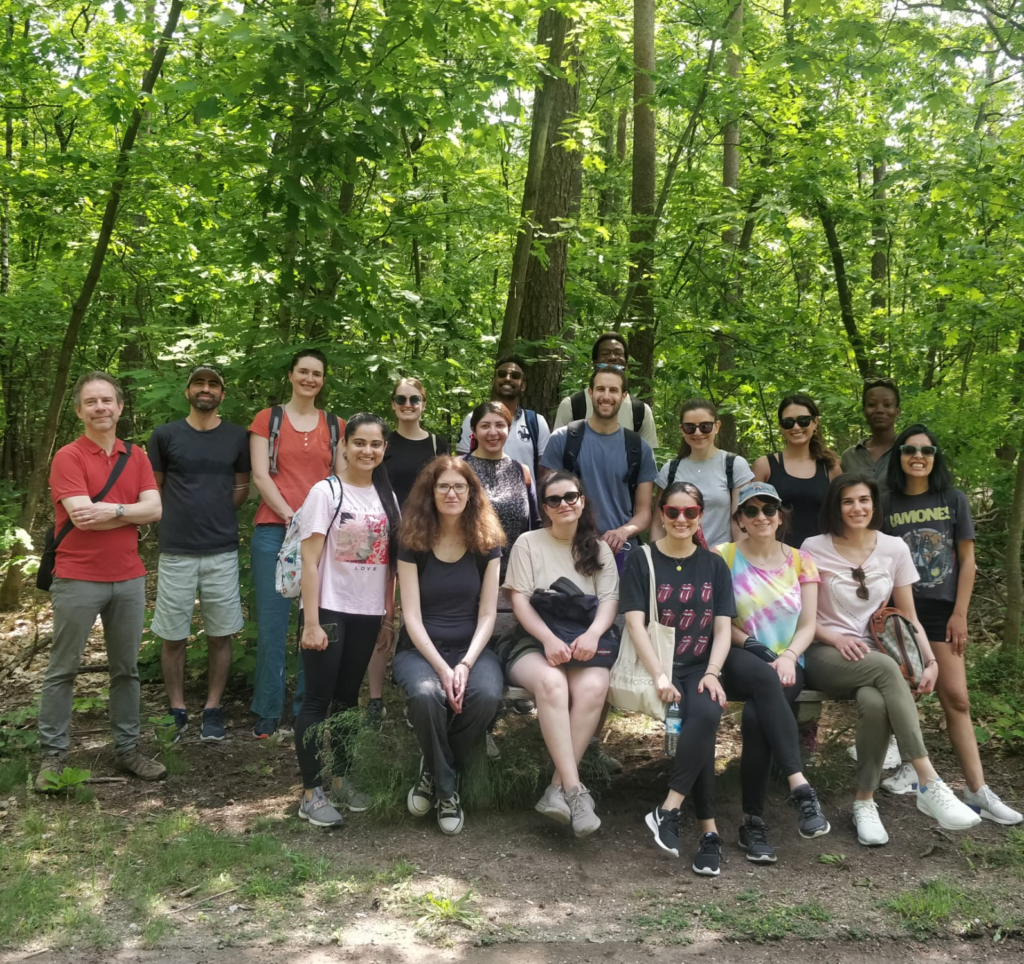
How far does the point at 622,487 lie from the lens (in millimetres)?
5359

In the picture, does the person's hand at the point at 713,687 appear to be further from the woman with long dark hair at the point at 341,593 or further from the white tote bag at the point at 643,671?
the woman with long dark hair at the point at 341,593

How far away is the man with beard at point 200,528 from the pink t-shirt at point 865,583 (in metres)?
3.49

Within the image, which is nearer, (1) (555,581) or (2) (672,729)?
(2) (672,729)

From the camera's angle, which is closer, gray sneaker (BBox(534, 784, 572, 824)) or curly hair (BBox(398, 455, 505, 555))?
gray sneaker (BBox(534, 784, 572, 824))

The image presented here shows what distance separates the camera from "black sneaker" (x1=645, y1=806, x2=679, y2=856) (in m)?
4.11

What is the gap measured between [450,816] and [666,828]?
1.04 metres

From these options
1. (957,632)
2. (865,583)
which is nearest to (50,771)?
(865,583)

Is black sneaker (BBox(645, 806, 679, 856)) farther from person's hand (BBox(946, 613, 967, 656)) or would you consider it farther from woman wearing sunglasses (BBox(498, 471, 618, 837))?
person's hand (BBox(946, 613, 967, 656))

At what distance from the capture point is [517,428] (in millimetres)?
5719

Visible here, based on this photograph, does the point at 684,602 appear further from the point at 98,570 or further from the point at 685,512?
the point at 98,570

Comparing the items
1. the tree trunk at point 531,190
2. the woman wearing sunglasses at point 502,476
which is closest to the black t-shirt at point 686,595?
the woman wearing sunglasses at point 502,476

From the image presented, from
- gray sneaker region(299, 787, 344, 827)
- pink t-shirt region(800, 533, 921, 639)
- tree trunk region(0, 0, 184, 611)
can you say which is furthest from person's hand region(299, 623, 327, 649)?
tree trunk region(0, 0, 184, 611)

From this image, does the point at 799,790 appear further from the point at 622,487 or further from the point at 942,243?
the point at 942,243

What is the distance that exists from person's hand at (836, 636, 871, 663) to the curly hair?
1.85 meters
